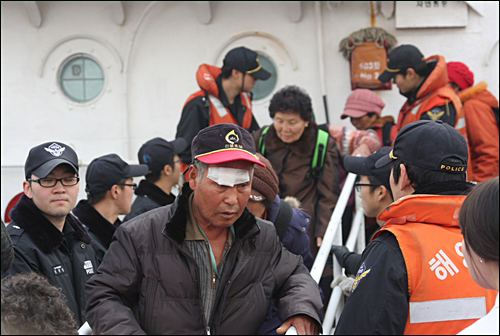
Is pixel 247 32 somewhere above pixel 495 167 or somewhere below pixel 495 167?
above

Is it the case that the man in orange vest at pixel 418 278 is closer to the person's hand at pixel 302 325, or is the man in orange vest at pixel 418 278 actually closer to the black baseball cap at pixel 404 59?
the person's hand at pixel 302 325

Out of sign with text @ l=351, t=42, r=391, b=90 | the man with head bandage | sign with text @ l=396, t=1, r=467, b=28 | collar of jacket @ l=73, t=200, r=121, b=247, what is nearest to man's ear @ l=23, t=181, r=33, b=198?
collar of jacket @ l=73, t=200, r=121, b=247

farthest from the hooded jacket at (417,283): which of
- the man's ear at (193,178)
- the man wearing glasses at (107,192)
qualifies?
the man wearing glasses at (107,192)

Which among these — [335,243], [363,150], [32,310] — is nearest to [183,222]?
[32,310]

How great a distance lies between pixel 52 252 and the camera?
313cm

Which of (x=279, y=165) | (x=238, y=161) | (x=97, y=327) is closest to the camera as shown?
(x=97, y=327)

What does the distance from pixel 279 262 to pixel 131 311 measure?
676 mm

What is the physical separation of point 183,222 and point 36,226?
1082 mm

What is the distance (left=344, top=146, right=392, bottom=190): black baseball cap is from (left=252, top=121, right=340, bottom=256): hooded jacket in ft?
3.44

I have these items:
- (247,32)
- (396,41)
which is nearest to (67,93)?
(247,32)

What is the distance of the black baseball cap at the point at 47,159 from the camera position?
3.29 m

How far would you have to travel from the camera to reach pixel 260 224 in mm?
2682

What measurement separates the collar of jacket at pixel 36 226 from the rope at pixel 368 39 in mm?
4872

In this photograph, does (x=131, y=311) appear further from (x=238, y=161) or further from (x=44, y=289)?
(x=238, y=161)
